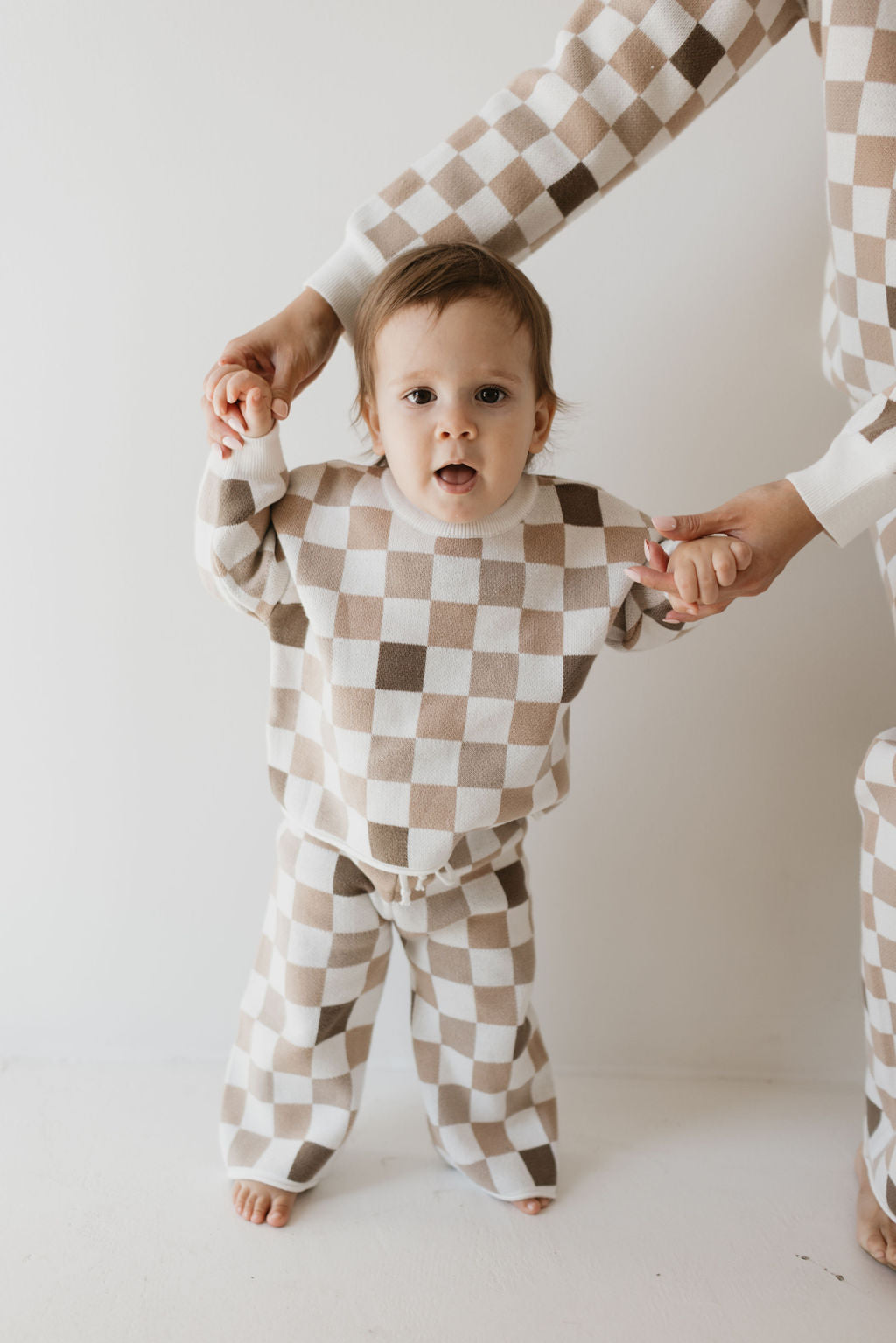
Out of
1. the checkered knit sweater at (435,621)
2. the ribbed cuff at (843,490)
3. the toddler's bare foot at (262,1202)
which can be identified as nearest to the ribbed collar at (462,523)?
the checkered knit sweater at (435,621)

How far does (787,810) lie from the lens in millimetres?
1279

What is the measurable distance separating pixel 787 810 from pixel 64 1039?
2.86 feet

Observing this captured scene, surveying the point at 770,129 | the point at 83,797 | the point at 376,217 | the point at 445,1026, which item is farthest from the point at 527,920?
the point at 770,129

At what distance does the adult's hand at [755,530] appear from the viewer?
0.83 metres

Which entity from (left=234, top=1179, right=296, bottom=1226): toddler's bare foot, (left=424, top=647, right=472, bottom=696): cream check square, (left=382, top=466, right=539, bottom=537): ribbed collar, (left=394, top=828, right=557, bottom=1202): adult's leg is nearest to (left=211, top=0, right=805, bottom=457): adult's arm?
(left=382, top=466, right=539, bottom=537): ribbed collar

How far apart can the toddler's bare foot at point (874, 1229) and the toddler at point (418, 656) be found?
0.99 feet

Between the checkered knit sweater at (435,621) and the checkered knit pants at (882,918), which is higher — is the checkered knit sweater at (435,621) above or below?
above

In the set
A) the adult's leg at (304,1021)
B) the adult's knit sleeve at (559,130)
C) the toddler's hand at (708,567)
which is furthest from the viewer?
the adult's leg at (304,1021)

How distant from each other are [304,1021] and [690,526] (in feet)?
1.85

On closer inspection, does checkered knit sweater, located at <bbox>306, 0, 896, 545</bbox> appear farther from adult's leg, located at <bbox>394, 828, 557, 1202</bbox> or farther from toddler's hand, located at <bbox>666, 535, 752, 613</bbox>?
adult's leg, located at <bbox>394, 828, 557, 1202</bbox>

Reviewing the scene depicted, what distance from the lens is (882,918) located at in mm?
955

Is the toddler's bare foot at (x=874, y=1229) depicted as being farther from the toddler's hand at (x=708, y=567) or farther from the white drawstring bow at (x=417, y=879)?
the toddler's hand at (x=708, y=567)

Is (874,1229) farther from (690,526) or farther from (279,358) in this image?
(279,358)

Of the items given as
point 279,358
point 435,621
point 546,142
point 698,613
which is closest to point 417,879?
point 435,621
